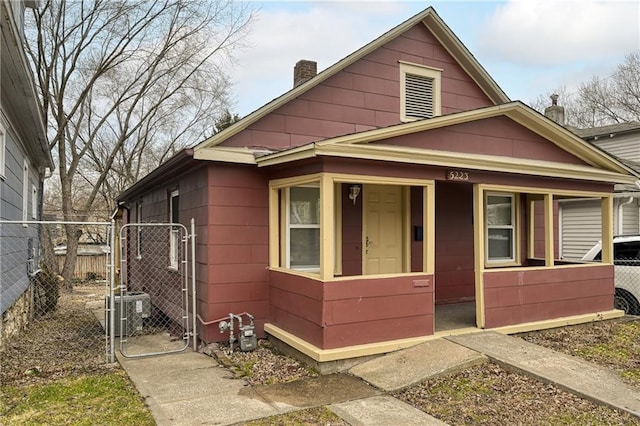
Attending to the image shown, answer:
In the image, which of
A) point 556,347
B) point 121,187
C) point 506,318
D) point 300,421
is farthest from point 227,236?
point 121,187

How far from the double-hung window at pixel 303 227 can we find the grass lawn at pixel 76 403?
112 inches

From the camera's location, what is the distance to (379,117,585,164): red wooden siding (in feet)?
21.9

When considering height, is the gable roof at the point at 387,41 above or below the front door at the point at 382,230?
above

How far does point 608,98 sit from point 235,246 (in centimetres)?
3072

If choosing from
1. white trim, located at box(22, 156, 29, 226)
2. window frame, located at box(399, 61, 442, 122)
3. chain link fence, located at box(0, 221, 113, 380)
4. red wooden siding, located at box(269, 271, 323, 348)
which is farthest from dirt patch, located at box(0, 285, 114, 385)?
window frame, located at box(399, 61, 442, 122)

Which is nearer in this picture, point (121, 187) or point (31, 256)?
point (31, 256)

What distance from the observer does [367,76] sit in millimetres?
8453

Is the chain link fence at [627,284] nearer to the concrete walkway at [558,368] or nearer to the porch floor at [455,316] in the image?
the porch floor at [455,316]

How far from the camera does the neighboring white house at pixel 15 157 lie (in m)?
5.45

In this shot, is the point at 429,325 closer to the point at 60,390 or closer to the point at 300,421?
the point at 300,421

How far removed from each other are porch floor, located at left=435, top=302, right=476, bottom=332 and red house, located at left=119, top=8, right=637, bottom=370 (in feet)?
0.32

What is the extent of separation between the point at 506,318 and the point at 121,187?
89.7ft

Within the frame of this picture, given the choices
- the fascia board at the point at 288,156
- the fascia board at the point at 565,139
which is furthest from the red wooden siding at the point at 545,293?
the fascia board at the point at 288,156

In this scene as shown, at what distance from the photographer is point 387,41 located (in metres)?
8.66
